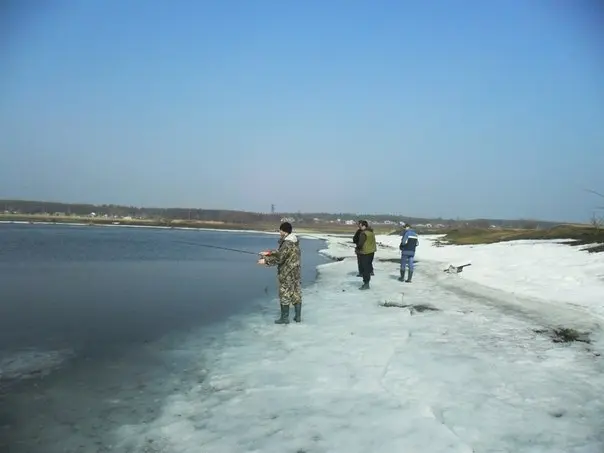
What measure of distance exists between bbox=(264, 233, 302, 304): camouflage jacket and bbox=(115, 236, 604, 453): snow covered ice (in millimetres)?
609

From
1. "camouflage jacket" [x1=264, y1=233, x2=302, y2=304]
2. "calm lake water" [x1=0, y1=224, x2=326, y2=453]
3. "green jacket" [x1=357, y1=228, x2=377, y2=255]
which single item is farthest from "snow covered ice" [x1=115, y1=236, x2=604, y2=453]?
"green jacket" [x1=357, y1=228, x2=377, y2=255]

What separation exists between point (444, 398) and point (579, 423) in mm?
1246

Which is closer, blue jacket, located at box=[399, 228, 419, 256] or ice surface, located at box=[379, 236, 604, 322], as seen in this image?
ice surface, located at box=[379, 236, 604, 322]

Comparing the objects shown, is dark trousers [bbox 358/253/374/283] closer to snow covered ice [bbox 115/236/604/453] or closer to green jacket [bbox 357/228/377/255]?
green jacket [bbox 357/228/377/255]

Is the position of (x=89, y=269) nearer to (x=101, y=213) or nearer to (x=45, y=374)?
(x=45, y=374)

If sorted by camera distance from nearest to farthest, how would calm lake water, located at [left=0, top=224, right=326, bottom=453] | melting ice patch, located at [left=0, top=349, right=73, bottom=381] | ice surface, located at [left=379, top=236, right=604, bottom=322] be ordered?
calm lake water, located at [left=0, top=224, right=326, bottom=453]
melting ice patch, located at [left=0, top=349, right=73, bottom=381]
ice surface, located at [left=379, top=236, right=604, bottom=322]

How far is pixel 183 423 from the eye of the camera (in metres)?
4.54

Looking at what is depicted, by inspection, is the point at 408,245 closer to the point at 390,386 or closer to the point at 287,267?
the point at 287,267

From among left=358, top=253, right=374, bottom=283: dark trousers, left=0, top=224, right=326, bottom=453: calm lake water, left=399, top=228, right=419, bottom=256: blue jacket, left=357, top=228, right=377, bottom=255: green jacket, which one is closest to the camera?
left=0, top=224, right=326, bottom=453: calm lake water

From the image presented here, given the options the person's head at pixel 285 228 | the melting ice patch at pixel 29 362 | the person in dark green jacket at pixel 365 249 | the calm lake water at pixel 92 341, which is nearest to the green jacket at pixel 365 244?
the person in dark green jacket at pixel 365 249

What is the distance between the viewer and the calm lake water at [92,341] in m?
4.61

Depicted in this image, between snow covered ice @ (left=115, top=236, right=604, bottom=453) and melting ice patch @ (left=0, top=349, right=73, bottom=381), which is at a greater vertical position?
snow covered ice @ (left=115, top=236, right=604, bottom=453)

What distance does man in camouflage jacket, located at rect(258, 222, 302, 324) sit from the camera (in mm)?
8625

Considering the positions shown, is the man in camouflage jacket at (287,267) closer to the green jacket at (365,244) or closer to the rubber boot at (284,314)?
the rubber boot at (284,314)
